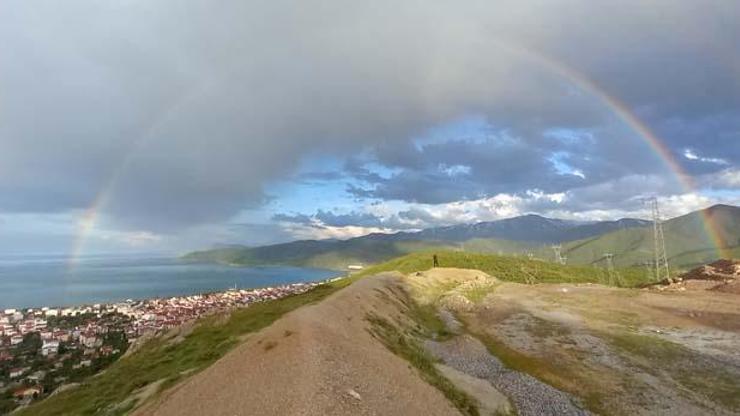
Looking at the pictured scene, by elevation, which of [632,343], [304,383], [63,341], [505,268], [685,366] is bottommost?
[63,341]

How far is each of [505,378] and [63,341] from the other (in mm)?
90997

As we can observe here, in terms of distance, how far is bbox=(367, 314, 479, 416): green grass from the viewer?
1009 inches

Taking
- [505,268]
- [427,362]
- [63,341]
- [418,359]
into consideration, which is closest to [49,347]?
[63,341]

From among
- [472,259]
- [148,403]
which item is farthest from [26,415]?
[472,259]

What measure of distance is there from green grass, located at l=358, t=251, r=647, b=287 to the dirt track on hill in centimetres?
11428

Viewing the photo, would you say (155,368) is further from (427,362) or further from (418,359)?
(427,362)

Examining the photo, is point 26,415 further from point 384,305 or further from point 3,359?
point 3,359

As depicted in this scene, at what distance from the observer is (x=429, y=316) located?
65688 millimetres

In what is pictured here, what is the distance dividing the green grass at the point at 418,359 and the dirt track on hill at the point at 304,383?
4.65 ft

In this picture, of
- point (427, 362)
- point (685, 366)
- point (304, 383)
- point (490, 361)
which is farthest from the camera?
point (490, 361)

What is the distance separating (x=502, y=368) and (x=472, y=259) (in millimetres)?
128851

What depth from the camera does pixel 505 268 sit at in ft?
515

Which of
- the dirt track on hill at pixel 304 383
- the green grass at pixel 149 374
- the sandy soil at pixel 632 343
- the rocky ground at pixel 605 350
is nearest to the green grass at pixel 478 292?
the rocky ground at pixel 605 350

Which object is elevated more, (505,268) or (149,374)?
(149,374)
